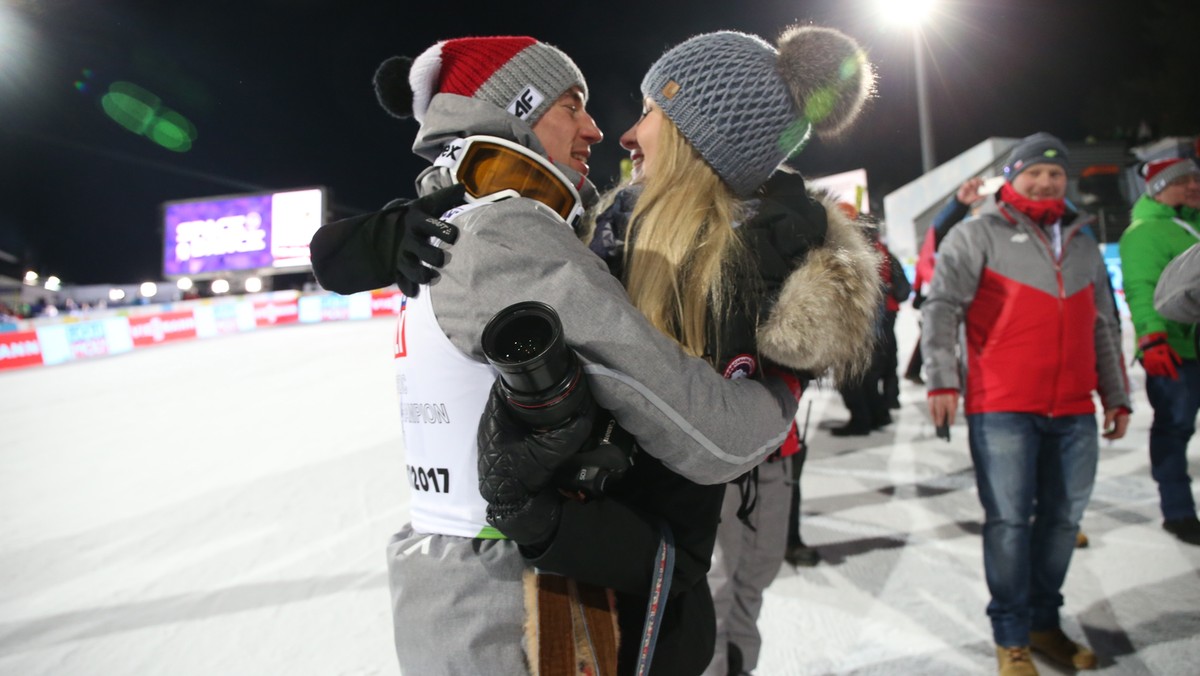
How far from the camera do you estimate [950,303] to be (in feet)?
8.27

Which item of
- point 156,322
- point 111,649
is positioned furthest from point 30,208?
point 156,322

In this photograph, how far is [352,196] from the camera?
37.7 meters

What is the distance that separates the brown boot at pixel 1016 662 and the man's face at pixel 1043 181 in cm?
163

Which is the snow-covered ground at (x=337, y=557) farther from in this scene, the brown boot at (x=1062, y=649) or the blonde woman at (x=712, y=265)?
the blonde woman at (x=712, y=265)


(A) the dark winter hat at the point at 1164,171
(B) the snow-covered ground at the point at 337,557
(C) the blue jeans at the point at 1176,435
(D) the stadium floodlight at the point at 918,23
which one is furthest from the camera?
(D) the stadium floodlight at the point at 918,23

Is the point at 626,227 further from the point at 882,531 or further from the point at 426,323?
the point at 882,531

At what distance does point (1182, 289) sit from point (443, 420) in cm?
187

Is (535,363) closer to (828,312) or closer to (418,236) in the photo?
(418,236)

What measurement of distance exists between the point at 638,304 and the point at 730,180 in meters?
0.35

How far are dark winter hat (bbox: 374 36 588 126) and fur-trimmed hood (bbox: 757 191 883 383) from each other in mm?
588

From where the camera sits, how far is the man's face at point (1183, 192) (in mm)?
3025

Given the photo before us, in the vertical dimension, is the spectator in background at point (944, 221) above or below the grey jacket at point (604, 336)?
above

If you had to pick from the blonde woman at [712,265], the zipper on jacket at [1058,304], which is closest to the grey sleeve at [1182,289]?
the zipper on jacket at [1058,304]

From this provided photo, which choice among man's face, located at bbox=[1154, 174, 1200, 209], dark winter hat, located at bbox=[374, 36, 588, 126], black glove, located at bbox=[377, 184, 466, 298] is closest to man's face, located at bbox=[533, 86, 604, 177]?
dark winter hat, located at bbox=[374, 36, 588, 126]
